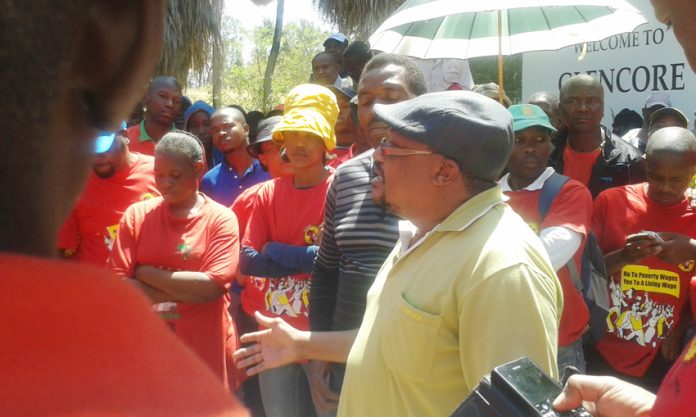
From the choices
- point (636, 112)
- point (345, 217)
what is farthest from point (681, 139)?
point (636, 112)

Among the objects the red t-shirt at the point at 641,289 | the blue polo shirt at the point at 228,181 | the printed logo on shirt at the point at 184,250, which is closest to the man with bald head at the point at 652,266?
the red t-shirt at the point at 641,289

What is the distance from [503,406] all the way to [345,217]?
1595mm

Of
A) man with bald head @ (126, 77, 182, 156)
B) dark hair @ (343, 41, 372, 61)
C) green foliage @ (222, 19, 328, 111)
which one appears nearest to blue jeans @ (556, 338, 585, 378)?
man with bald head @ (126, 77, 182, 156)

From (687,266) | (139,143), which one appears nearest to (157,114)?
Result: (139,143)

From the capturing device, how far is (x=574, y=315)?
3258 mm

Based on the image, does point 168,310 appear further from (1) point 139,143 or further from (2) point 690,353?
(2) point 690,353

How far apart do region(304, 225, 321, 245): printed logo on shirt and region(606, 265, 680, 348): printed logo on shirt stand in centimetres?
145

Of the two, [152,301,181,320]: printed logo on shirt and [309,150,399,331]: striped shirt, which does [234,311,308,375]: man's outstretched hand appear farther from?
[152,301,181,320]: printed logo on shirt

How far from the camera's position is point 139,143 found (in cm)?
564

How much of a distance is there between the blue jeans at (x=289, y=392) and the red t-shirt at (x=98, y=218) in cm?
119

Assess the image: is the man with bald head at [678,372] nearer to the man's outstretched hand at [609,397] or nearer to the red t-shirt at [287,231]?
the man's outstretched hand at [609,397]

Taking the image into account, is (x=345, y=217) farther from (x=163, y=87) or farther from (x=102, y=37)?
(x=163, y=87)

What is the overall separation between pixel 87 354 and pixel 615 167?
426cm

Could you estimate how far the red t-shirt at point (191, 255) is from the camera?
11.5 feet
